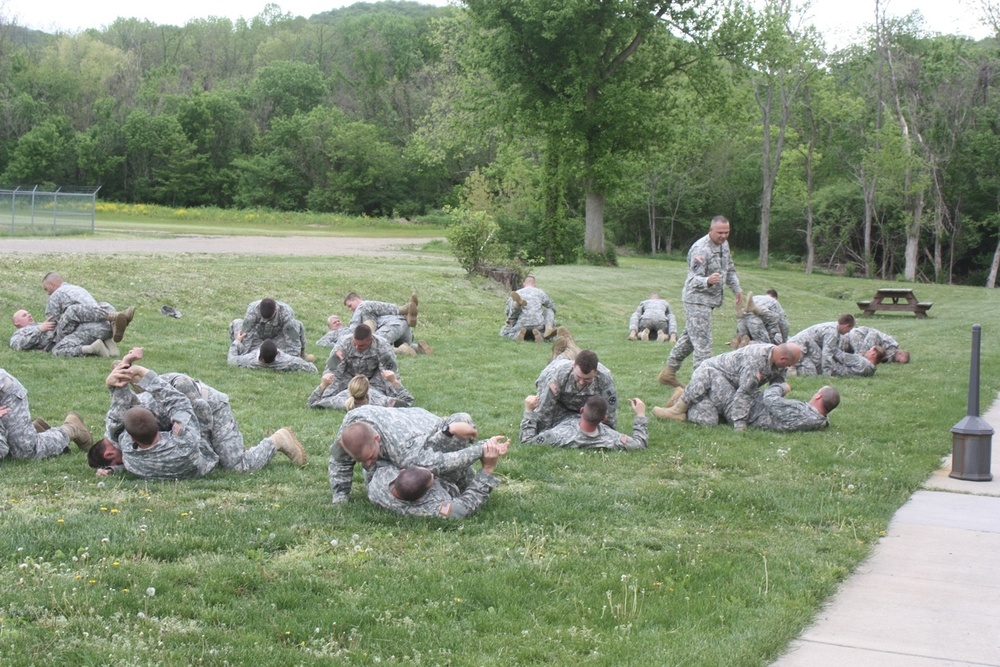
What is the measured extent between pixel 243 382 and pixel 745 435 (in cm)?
652

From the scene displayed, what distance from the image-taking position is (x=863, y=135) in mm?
57938

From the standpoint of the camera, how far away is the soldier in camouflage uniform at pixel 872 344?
57.4 feet

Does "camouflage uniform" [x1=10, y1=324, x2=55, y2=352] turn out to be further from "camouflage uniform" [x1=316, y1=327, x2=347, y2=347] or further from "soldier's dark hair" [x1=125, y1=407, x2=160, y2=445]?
"soldier's dark hair" [x1=125, y1=407, x2=160, y2=445]

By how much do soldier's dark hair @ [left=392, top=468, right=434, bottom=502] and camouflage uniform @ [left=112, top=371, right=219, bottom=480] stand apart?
7.13ft

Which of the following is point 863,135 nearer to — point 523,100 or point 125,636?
point 523,100

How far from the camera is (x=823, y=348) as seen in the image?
1661 cm

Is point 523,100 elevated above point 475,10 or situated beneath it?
situated beneath

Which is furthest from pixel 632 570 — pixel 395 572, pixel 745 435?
pixel 745 435

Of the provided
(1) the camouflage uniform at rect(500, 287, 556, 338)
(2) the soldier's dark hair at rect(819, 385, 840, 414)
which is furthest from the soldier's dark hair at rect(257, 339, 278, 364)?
(2) the soldier's dark hair at rect(819, 385, 840, 414)

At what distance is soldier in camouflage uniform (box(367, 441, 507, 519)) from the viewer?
302 inches

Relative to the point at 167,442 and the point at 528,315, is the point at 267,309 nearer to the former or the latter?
the point at 528,315

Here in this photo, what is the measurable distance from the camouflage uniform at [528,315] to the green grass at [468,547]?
635cm

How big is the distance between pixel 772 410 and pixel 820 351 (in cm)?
510

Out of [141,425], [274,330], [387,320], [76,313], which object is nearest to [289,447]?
[141,425]
